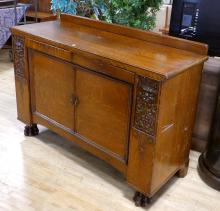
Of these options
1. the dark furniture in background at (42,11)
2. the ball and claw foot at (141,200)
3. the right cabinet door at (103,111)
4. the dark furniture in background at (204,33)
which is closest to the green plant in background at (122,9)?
the dark furniture in background at (204,33)

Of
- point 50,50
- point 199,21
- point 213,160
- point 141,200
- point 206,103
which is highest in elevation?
point 199,21

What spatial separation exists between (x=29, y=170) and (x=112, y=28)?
1.05 metres

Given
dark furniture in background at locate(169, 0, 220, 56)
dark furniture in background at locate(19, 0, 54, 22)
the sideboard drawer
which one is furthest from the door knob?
dark furniture in background at locate(19, 0, 54, 22)

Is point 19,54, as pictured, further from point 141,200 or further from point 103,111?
point 141,200

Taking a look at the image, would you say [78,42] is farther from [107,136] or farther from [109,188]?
[109,188]

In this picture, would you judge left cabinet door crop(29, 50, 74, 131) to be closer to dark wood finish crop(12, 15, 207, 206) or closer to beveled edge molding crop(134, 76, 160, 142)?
dark wood finish crop(12, 15, 207, 206)

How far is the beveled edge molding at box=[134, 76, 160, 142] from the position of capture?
1550mm

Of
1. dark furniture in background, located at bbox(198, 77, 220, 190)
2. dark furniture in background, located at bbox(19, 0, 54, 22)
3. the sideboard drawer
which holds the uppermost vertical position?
the sideboard drawer

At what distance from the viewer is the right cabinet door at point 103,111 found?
1741mm

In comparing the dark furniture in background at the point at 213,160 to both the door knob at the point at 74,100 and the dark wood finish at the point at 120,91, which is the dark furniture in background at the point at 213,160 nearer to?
the dark wood finish at the point at 120,91

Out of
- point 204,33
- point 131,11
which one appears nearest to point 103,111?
point 204,33

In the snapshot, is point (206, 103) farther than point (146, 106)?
Yes

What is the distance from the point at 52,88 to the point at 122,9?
90 centimetres

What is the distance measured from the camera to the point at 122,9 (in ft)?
8.41
